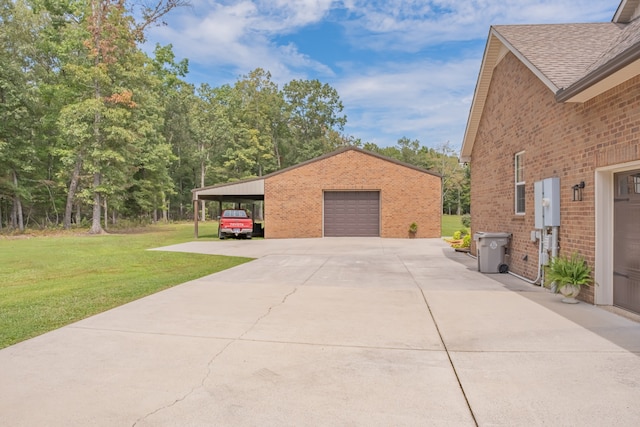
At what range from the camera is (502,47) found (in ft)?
32.9

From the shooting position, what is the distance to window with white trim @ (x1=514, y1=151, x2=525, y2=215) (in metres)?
9.21

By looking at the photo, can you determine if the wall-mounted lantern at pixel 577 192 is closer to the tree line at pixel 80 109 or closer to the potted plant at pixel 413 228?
the potted plant at pixel 413 228

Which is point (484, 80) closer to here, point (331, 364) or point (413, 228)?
point (331, 364)

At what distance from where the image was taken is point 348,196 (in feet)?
75.2

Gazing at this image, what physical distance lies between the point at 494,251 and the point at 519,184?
68.9 inches

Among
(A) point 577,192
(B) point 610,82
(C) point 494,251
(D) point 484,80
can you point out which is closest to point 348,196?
(D) point 484,80

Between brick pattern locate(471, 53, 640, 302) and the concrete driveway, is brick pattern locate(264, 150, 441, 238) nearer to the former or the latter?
brick pattern locate(471, 53, 640, 302)

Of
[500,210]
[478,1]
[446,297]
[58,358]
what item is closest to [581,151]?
[446,297]

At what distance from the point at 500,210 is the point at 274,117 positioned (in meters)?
52.2

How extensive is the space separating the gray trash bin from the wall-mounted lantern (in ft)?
9.84

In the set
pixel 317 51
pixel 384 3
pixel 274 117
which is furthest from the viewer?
pixel 274 117

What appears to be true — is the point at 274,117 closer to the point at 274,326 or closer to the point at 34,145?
the point at 34,145

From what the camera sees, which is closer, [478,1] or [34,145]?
[478,1]

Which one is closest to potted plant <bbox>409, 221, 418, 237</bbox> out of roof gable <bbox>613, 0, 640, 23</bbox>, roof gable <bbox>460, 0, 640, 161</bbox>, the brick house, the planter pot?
the brick house
